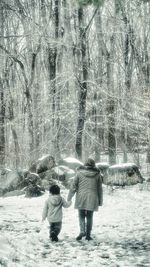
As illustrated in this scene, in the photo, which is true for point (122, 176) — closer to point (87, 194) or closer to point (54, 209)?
point (87, 194)

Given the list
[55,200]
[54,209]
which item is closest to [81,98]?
[55,200]

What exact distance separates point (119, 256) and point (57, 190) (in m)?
2.02

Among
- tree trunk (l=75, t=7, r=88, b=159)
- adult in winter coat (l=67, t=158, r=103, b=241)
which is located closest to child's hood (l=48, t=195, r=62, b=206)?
adult in winter coat (l=67, t=158, r=103, b=241)

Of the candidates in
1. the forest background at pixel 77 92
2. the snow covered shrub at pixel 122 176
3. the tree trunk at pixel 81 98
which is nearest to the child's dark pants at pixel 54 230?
the snow covered shrub at pixel 122 176

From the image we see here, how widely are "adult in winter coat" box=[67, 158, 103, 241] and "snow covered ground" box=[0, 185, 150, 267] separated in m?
0.35

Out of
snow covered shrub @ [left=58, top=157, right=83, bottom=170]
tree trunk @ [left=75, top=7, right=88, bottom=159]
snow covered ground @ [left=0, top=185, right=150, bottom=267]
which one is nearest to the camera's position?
snow covered ground @ [left=0, top=185, right=150, bottom=267]

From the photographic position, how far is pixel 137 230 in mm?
10414

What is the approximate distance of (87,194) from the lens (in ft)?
29.9

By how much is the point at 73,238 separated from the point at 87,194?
1024mm

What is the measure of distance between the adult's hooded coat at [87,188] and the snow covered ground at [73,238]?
749 millimetres

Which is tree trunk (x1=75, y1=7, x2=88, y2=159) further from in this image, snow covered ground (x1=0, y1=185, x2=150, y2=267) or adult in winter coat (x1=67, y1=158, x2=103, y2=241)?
adult in winter coat (x1=67, y1=158, x2=103, y2=241)

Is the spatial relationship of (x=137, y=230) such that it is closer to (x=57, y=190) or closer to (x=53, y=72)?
(x=57, y=190)

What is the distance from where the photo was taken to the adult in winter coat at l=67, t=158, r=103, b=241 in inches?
357

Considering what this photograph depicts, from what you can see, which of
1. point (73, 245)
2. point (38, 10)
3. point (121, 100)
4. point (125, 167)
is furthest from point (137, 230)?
point (38, 10)
